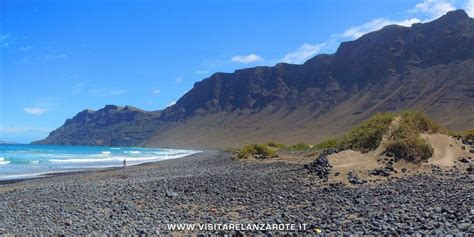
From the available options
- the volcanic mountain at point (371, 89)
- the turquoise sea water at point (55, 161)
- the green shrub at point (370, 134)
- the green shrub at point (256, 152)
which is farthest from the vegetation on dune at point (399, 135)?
the volcanic mountain at point (371, 89)

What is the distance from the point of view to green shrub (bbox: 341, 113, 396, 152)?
20594mm

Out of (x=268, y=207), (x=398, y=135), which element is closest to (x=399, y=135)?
(x=398, y=135)

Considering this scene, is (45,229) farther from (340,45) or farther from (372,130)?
(340,45)

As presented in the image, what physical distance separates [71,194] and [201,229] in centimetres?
1157

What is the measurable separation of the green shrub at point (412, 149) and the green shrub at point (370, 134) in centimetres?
104

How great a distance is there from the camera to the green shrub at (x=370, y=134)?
67.6ft

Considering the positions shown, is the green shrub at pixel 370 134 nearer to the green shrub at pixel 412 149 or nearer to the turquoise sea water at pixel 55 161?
the green shrub at pixel 412 149

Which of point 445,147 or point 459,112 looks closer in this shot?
point 445,147

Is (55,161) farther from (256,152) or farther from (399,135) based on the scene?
(399,135)

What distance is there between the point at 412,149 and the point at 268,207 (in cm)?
863

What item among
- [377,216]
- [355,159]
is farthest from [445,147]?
[377,216]

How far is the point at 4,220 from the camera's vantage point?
575 inches

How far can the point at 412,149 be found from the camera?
18.9 meters

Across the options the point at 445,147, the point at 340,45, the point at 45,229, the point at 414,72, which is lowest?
the point at 45,229
